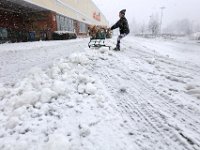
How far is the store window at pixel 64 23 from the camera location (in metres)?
23.0

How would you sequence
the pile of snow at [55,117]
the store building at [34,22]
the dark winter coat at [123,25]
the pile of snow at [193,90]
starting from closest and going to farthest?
the pile of snow at [55,117]
the pile of snow at [193,90]
the dark winter coat at [123,25]
the store building at [34,22]

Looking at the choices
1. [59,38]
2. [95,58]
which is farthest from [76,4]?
[95,58]

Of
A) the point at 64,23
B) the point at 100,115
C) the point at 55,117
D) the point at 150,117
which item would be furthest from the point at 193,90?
the point at 64,23

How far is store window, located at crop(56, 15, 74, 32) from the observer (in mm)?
23006

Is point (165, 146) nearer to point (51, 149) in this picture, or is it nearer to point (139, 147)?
point (139, 147)

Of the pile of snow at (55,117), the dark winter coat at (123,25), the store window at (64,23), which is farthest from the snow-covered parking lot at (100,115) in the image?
the store window at (64,23)

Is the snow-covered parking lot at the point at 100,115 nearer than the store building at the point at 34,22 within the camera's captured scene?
Yes

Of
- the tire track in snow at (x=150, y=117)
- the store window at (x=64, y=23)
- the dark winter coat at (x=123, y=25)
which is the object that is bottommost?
the tire track in snow at (x=150, y=117)

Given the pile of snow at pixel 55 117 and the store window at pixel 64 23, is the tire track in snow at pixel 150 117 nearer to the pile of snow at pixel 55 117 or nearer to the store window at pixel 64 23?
the pile of snow at pixel 55 117

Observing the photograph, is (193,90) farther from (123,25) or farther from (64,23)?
(64,23)

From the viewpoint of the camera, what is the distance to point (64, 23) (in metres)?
25.4

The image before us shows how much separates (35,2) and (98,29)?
31.8 feet

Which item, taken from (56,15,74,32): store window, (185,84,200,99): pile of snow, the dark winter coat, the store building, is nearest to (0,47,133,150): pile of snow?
(185,84,200,99): pile of snow

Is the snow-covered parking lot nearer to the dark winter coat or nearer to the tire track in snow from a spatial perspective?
the tire track in snow
